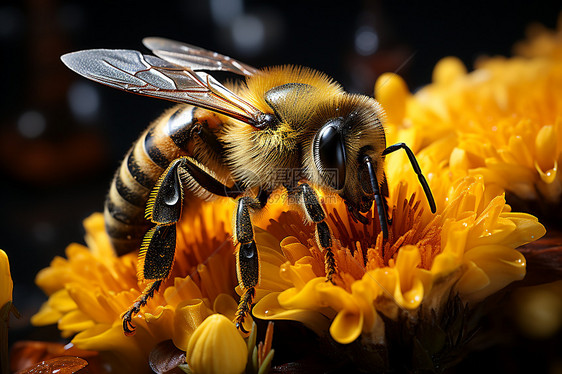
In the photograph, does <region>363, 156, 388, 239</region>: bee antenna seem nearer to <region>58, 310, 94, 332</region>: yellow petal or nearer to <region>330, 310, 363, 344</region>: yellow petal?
<region>330, 310, 363, 344</region>: yellow petal

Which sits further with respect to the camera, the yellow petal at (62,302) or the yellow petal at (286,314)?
the yellow petal at (62,302)

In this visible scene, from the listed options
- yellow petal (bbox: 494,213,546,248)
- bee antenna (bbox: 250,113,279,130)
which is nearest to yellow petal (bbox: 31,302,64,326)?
bee antenna (bbox: 250,113,279,130)

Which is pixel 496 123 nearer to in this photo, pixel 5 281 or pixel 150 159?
pixel 150 159

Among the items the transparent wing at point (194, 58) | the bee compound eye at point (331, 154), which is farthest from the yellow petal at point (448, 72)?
the bee compound eye at point (331, 154)

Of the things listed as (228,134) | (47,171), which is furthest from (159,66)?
(47,171)

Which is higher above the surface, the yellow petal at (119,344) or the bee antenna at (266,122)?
the bee antenna at (266,122)

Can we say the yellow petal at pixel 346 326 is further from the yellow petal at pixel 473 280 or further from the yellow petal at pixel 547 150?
the yellow petal at pixel 547 150

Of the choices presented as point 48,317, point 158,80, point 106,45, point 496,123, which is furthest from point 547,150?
point 106,45
